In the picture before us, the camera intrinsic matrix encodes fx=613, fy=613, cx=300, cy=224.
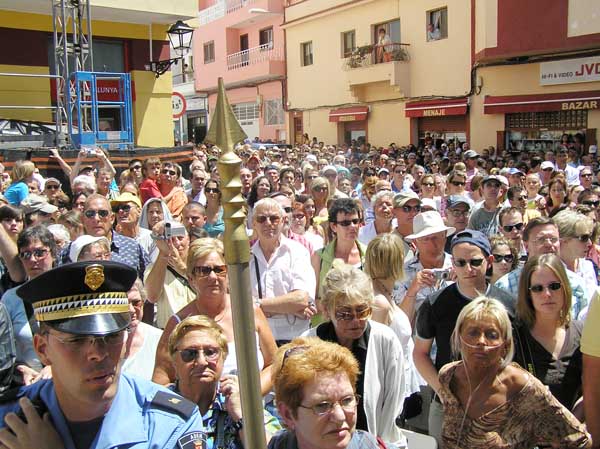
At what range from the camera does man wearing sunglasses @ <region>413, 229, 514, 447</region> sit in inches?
139

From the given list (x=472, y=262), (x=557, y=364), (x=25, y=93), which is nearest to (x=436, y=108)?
(x=25, y=93)

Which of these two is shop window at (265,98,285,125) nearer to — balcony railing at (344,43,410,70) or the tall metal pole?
balcony railing at (344,43,410,70)

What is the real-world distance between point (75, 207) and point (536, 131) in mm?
16645

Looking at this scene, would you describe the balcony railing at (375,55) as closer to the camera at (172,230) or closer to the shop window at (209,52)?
the shop window at (209,52)

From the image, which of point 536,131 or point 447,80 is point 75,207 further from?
point 447,80

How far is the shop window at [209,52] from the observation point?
118ft

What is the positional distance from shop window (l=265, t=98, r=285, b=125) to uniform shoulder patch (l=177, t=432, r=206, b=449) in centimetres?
3004

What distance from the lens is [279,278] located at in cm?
426

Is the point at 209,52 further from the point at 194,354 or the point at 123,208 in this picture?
the point at 194,354

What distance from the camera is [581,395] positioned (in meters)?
3.26

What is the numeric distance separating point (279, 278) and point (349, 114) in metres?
22.8

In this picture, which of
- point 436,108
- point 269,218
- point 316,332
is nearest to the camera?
point 316,332

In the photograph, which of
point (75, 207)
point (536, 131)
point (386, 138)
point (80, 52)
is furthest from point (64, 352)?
point (386, 138)

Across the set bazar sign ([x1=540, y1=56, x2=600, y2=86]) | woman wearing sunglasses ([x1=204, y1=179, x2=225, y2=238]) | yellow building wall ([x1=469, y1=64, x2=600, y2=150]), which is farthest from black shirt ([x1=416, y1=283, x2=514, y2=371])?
yellow building wall ([x1=469, y1=64, x2=600, y2=150])
